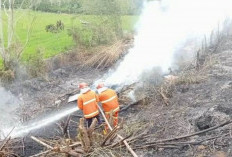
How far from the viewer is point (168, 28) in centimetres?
1994

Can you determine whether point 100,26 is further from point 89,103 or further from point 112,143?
point 112,143

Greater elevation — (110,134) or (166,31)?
(166,31)

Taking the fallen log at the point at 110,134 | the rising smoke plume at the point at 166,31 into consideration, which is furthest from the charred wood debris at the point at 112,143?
the rising smoke plume at the point at 166,31

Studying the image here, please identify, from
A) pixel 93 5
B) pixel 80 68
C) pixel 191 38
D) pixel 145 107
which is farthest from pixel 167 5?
pixel 145 107

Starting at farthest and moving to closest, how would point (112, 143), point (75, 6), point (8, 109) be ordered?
Result: 1. point (75, 6)
2. point (8, 109)
3. point (112, 143)

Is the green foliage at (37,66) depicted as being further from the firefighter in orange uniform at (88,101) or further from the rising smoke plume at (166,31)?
the firefighter in orange uniform at (88,101)

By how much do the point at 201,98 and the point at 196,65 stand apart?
11.2 feet

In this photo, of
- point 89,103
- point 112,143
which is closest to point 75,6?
point 89,103

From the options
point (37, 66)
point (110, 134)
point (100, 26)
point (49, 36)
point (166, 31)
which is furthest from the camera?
point (49, 36)

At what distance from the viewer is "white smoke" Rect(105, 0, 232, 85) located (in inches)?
651

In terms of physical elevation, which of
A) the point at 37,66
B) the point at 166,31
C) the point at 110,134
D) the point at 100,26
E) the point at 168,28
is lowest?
the point at 37,66

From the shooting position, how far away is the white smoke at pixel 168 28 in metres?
16.5

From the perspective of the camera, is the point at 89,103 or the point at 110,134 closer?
the point at 110,134

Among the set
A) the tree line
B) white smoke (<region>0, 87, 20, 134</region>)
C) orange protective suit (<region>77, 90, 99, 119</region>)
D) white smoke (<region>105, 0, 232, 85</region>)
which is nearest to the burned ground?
white smoke (<region>0, 87, 20, 134</region>)
